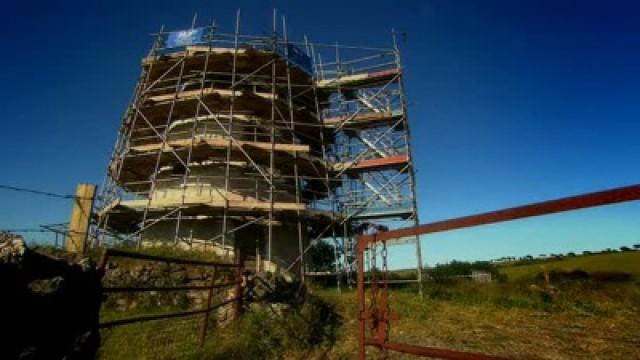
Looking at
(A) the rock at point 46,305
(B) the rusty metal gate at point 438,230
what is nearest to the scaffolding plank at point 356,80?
(B) the rusty metal gate at point 438,230

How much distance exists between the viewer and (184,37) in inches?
977

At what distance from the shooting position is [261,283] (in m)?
11.2

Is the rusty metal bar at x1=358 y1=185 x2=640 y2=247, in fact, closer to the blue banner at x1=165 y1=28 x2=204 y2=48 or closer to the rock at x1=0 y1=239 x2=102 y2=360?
the rock at x1=0 y1=239 x2=102 y2=360

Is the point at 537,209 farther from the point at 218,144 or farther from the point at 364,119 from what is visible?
the point at 364,119

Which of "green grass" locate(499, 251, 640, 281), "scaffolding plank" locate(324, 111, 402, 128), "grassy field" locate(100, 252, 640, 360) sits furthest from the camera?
"scaffolding plank" locate(324, 111, 402, 128)

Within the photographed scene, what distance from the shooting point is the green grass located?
3266 mm

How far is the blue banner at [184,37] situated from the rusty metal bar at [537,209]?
23601 millimetres

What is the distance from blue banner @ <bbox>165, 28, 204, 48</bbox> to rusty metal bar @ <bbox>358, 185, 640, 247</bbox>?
23601mm

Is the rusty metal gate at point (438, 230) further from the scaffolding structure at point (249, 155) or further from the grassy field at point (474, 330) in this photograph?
the scaffolding structure at point (249, 155)

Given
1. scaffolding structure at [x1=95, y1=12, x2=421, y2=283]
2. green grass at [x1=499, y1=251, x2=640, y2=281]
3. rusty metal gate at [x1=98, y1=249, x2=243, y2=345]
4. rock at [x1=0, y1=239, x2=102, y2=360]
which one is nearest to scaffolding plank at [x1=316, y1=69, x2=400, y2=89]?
scaffolding structure at [x1=95, y1=12, x2=421, y2=283]

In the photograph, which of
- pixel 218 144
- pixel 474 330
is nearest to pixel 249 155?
pixel 218 144

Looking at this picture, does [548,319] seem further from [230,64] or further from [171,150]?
[230,64]

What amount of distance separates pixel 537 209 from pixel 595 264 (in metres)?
1.92

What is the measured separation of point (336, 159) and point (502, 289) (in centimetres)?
1865
